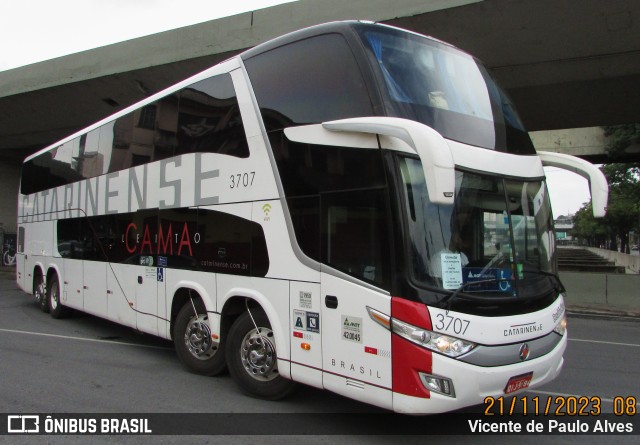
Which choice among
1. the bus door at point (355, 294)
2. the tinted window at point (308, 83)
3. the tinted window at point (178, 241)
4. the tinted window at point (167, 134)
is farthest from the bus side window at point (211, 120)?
the bus door at point (355, 294)

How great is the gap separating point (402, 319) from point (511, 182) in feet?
5.71

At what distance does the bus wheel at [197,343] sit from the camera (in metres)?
6.34

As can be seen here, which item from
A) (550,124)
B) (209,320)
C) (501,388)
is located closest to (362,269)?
(501,388)

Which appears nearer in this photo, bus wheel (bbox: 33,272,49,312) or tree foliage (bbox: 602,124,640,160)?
bus wheel (bbox: 33,272,49,312)

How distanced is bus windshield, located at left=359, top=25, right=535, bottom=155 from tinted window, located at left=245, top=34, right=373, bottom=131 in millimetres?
275

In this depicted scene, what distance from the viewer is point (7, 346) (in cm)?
832

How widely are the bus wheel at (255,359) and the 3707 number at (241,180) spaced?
57.3 inches

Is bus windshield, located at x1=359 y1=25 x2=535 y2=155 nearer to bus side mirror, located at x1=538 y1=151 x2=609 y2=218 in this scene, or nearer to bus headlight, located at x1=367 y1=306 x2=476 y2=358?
bus side mirror, located at x1=538 y1=151 x2=609 y2=218

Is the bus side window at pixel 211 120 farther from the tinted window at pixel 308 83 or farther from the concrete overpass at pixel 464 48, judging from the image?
the concrete overpass at pixel 464 48

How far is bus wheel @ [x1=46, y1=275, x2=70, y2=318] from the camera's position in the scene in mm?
11062

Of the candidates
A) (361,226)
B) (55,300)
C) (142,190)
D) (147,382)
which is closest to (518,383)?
(361,226)

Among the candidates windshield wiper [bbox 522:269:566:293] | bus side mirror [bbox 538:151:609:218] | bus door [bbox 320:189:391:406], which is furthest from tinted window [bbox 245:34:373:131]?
bus side mirror [bbox 538:151:609:218]

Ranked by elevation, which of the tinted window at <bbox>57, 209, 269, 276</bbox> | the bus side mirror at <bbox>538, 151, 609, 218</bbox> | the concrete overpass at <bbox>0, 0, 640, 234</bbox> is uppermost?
the concrete overpass at <bbox>0, 0, 640, 234</bbox>

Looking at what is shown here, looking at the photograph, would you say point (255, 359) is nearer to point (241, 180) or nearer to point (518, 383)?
point (241, 180)
